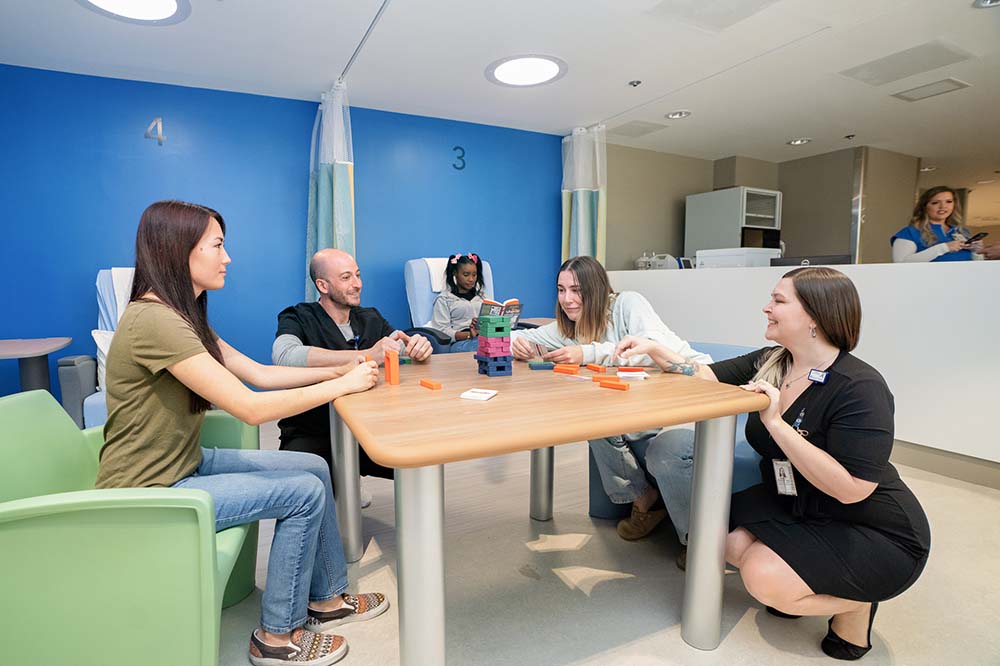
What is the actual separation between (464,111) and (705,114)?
6.49 feet

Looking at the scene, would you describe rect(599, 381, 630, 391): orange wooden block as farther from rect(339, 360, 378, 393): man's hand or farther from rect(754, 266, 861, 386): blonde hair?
rect(339, 360, 378, 393): man's hand

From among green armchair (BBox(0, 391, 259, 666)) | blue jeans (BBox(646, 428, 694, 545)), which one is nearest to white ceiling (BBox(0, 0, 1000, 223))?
blue jeans (BBox(646, 428, 694, 545))

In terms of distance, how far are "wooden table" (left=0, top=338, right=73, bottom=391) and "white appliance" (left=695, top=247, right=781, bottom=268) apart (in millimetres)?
4065

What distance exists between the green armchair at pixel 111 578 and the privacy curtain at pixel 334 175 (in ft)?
9.35

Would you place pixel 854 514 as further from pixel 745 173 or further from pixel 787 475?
pixel 745 173

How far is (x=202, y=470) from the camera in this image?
141cm

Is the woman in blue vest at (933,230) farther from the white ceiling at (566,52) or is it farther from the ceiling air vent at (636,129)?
the ceiling air vent at (636,129)

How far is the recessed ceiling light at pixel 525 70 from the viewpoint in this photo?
3.20m

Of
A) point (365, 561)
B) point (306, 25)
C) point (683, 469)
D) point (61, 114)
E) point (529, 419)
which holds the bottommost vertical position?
point (365, 561)

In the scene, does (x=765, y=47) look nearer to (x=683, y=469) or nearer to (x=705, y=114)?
(x=705, y=114)

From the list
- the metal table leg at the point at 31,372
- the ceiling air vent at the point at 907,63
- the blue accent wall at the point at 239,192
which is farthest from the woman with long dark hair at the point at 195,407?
the ceiling air vent at the point at 907,63

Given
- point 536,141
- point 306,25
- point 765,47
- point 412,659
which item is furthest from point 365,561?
point 536,141

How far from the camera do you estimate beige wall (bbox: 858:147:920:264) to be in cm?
548

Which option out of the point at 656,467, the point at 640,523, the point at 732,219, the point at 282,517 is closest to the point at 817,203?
the point at 732,219
